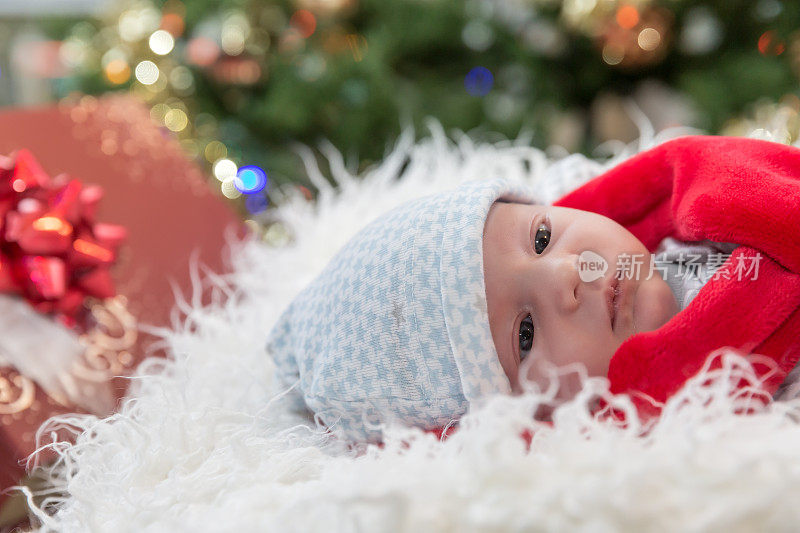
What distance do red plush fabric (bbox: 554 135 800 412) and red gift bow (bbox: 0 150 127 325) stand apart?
0.76 meters

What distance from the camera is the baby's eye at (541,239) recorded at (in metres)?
0.71

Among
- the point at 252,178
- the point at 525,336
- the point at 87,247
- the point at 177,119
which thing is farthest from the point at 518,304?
the point at 177,119

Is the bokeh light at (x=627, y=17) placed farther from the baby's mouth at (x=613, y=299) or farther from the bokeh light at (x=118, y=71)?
the bokeh light at (x=118, y=71)

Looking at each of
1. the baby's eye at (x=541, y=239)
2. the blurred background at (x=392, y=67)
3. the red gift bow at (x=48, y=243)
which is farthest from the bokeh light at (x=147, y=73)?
the baby's eye at (x=541, y=239)

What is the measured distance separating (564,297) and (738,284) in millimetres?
172

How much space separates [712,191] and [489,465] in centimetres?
44

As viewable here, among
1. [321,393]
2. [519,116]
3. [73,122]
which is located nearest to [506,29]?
[519,116]

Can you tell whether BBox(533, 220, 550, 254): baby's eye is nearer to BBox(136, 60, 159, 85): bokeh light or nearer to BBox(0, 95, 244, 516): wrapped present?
BBox(0, 95, 244, 516): wrapped present

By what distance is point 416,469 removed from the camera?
0.47 m

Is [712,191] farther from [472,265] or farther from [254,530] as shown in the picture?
[254,530]

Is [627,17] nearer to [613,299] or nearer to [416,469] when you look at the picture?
[613,299]

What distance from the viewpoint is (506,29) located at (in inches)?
76.3

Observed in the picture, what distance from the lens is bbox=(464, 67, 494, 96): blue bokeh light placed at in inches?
77.8

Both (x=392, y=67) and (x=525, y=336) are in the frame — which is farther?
(x=392, y=67)
